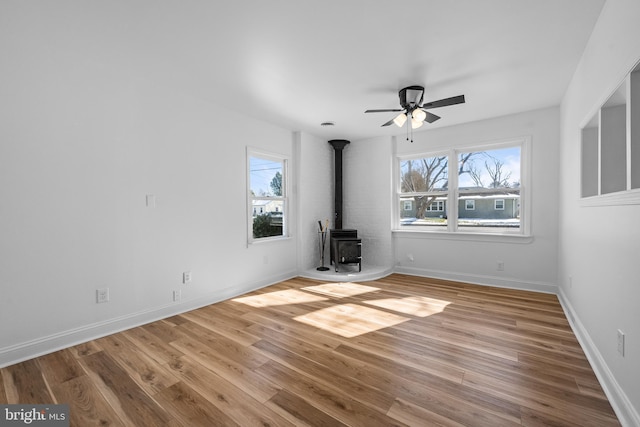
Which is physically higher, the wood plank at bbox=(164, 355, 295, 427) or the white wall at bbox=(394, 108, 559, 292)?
the white wall at bbox=(394, 108, 559, 292)

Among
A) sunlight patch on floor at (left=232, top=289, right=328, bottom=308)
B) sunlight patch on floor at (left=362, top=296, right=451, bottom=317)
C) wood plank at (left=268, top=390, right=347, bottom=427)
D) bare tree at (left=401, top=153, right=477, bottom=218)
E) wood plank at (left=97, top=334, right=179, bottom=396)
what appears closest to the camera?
wood plank at (left=268, top=390, right=347, bottom=427)

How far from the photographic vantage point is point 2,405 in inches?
69.3

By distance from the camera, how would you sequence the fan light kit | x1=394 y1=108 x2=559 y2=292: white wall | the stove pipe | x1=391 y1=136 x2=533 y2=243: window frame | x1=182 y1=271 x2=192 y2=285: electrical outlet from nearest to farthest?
the fan light kit, x1=182 y1=271 x2=192 y2=285: electrical outlet, x1=394 y1=108 x2=559 y2=292: white wall, x1=391 y1=136 x2=533 y2=243: window frame, the stove pipe

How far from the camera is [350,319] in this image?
3.08 metres

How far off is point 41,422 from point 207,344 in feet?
3.55

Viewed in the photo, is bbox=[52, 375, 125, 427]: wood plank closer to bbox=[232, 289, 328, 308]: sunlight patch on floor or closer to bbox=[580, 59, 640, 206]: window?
bbox=[232, 289, 328, 308]: sunlight patch on floor

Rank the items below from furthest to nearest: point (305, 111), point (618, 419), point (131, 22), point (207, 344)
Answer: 1. point (305, 111)
2. point (207, 344)
3. point (131, 22)
4. point (618, 419)

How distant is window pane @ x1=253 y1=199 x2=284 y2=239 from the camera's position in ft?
14.8

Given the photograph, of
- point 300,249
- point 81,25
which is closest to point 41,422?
point 81,25

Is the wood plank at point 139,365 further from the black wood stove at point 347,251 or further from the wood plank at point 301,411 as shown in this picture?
the black wood stove at point 347,251

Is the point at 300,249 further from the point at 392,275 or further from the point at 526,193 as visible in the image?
the point at 526,193

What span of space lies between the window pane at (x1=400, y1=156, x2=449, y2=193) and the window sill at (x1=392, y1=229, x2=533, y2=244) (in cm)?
77

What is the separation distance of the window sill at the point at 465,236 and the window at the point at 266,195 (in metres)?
2.14

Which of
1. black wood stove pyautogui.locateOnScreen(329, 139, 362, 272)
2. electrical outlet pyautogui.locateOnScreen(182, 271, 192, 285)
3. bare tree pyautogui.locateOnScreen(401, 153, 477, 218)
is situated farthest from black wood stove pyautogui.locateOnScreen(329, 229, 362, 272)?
electrical outlet pyautogui.locateOnScreen(182, 271, 192, 285)
